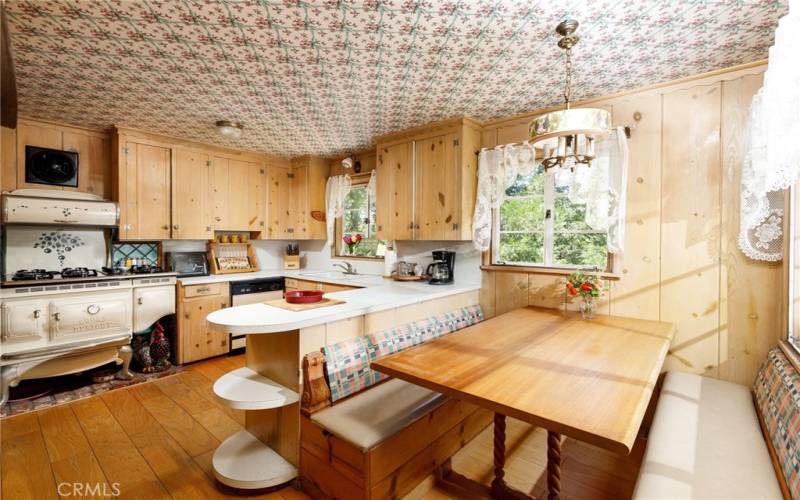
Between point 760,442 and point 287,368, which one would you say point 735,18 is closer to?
point 760,442

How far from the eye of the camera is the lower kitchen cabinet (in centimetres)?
353

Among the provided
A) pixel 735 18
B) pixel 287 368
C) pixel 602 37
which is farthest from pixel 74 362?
pixel 735 18

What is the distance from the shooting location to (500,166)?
2.91 meters

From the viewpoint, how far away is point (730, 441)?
1.46 m

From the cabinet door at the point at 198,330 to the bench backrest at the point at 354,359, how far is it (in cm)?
232

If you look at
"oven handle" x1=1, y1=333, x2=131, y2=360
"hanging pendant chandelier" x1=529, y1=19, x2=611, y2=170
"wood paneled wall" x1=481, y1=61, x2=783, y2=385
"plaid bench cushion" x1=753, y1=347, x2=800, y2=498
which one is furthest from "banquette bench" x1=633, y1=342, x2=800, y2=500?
"oven handle" x1=1, y1=333, x2=131, y2=360

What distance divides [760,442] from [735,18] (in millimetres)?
1891

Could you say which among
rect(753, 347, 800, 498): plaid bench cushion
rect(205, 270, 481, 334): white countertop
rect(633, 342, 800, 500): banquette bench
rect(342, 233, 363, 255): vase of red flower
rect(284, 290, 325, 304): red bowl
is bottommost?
rect(633, 342, 800, 500): banquette bench

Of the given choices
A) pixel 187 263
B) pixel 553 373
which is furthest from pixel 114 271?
pixel 553 373

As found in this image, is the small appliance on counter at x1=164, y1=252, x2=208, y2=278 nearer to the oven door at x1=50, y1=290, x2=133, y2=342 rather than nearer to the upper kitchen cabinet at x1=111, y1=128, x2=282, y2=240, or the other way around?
the upper kitchen cabinet at x1=111, y1=128, x2=282, y2=240

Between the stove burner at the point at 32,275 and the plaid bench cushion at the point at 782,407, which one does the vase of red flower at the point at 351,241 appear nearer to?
the stove burner at the point at 32,275

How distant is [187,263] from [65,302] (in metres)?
1.17

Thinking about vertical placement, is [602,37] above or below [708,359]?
above

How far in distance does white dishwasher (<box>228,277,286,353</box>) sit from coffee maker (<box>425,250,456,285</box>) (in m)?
2.05
